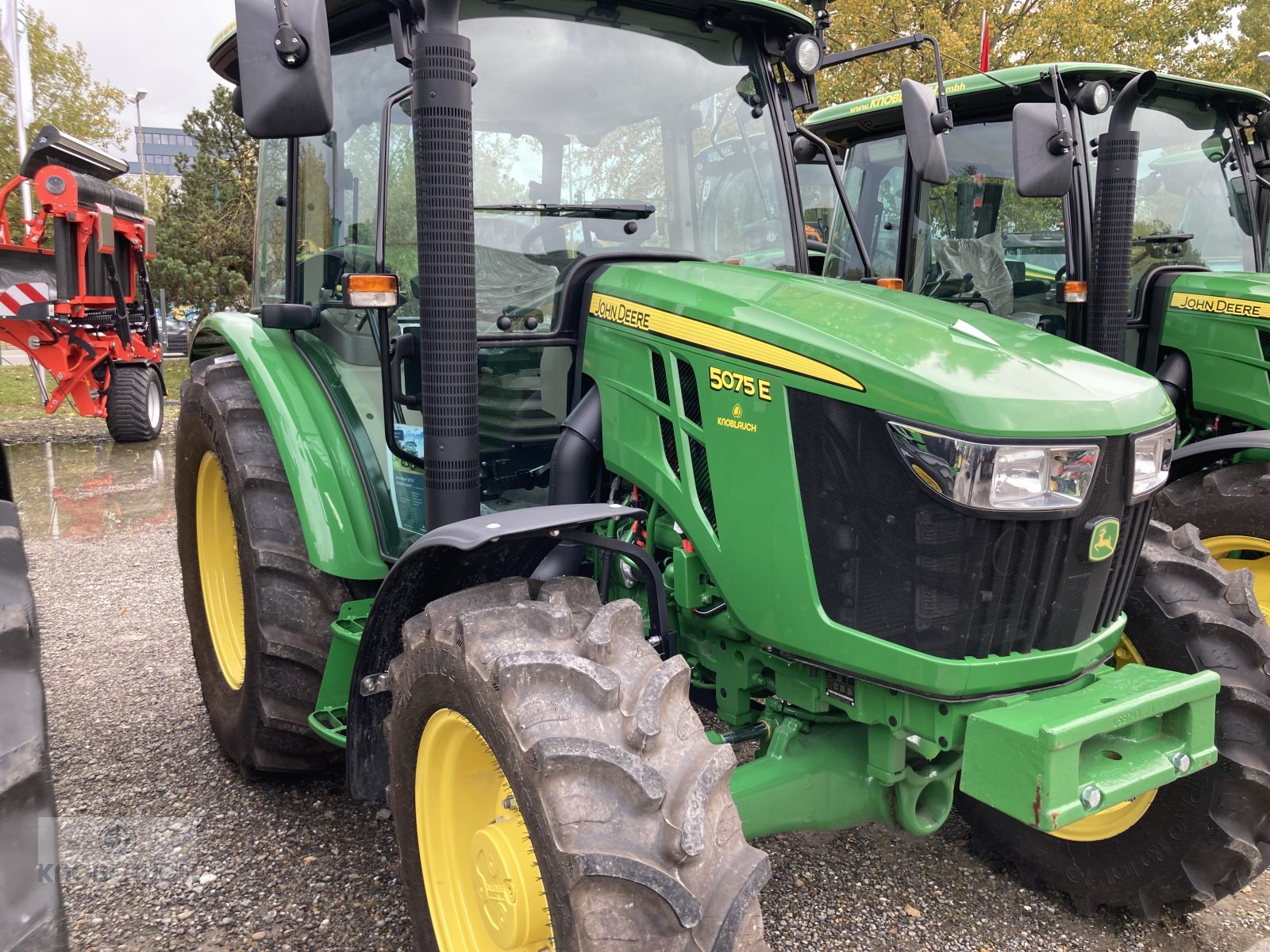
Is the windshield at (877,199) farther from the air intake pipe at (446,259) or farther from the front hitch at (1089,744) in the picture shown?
the front hitch at (1089,744)

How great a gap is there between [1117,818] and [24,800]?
263cm

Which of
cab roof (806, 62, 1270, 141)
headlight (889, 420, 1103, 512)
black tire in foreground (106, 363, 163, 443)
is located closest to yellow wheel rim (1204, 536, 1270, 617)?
cab roof (806, 62, 1270, 141)

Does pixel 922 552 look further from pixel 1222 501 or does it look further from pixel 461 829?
pixel 1222 501

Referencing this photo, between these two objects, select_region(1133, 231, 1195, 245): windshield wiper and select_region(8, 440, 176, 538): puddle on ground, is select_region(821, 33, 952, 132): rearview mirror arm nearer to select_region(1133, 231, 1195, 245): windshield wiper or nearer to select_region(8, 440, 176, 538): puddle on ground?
select_region(1133, 231, 1195, 245): windshield wiper

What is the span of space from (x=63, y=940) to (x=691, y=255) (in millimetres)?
2142

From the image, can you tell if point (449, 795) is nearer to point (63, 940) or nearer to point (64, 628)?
point (63, 940)

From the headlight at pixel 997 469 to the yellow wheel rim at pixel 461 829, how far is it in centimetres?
106

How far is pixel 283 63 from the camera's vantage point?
83.3 inches

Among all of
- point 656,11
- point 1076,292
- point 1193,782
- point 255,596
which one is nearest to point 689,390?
point 656,11

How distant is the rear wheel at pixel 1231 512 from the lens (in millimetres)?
3758

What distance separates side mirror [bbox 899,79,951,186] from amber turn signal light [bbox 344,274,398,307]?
4.89 feet

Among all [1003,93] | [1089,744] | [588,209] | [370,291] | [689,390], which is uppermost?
[1003,93]

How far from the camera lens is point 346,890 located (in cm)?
288

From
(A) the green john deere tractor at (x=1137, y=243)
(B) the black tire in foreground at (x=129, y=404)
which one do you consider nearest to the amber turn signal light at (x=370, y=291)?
(A) the green john deere tractor at (x=1137, y=243)
